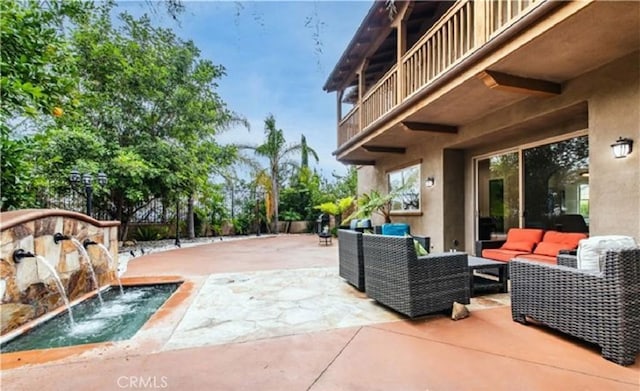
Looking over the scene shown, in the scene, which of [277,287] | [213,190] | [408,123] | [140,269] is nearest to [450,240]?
[408,123]

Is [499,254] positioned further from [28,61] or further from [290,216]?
[290,216]

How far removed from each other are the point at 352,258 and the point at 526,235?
310cm

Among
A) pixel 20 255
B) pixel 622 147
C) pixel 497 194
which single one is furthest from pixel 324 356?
pixel 497 194

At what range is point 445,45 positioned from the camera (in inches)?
185

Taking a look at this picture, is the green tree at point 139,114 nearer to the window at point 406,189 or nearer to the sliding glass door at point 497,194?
the window at point 406,189

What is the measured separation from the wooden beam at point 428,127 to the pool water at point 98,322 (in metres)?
4.99

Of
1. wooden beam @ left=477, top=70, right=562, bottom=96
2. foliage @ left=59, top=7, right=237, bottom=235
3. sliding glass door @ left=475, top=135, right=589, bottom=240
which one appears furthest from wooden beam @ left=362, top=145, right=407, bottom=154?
foliage @ left=59, top=7, right=237, bottom=235

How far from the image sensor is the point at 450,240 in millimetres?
6988

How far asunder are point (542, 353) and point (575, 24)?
2.95m

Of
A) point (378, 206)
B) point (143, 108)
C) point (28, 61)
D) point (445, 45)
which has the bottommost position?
point (378, 206)

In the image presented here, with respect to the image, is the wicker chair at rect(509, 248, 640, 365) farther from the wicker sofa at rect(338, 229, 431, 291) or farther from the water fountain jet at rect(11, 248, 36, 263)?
the water fountain jet at rect(11, 248, 36, 263)

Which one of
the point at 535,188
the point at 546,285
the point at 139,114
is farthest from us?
the point at 139,114

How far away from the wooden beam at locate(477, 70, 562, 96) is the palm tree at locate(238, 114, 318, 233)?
11.0 meters

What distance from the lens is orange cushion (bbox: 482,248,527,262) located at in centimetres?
476
